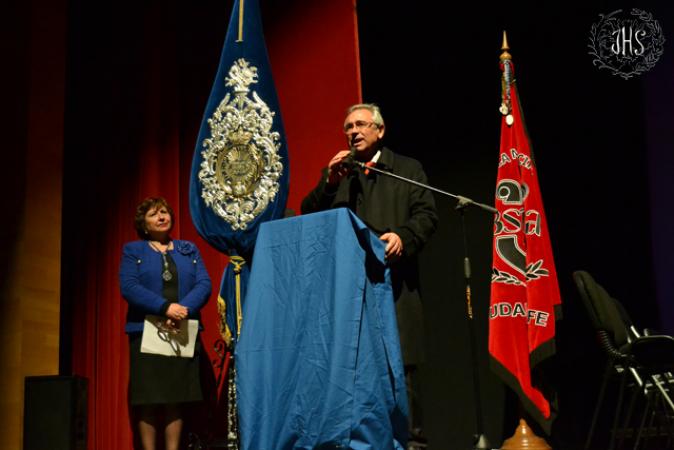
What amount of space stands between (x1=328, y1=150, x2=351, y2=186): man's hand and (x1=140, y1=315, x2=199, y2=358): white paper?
1426mm

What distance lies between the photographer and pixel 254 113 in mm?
3568

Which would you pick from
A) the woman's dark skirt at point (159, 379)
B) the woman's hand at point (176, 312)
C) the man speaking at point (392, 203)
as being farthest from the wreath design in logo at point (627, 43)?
the woman's dark skirt at point (159, 379)

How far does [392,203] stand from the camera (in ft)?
11.2


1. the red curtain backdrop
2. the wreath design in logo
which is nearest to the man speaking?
the red curtain backdrop

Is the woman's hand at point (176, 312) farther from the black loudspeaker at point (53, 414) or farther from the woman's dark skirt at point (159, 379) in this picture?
the black loudspeaker at point (53, 414)

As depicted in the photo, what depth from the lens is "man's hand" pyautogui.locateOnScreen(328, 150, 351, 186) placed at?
120 inches

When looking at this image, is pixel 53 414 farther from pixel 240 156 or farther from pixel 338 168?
pixel 338 168

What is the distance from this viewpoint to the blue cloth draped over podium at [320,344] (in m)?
2.43

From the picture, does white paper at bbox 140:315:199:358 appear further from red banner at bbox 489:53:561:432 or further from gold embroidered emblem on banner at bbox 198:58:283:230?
red banner at bbox 489:53:561:432

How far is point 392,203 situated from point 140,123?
2.23m

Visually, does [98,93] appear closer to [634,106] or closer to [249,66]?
[249,66]

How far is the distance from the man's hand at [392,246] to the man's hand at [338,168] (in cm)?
30

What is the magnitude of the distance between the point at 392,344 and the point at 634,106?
10.3 feet

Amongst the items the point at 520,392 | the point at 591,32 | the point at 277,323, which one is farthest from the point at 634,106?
the point at 277,323
